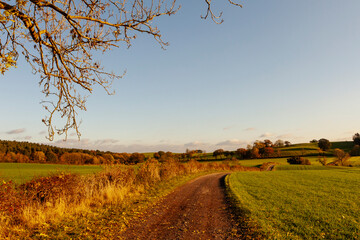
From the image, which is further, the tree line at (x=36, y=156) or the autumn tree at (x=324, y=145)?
the autumn tree at (x=324, y=145)

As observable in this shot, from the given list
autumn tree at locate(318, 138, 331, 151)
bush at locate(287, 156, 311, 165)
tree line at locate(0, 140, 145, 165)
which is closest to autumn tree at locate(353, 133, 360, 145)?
autumn tree at locate(318, 138, 331, 151)

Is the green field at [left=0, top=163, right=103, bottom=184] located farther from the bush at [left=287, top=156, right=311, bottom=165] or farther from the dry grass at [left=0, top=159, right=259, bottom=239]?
the bush at [left=287, top=156, right=311, bottom=165]

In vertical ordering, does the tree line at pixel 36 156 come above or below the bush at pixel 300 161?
above

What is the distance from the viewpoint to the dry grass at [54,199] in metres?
7.71

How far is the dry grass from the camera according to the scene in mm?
7711

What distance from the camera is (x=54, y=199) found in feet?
33.8

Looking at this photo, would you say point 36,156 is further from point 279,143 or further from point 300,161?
point 279,143

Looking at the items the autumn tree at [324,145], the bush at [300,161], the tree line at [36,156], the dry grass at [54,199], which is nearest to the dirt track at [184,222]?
the dry grass at [54,199]

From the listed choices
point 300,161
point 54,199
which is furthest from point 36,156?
point 300,161

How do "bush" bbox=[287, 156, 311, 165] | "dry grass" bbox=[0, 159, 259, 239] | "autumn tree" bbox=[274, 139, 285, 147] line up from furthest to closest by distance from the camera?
"autumn tree" bbox=[274, 139, 285, 147], "bush" bbox=[287, 156, 311, 165], "dry grass" bbox=[0, 159, 259, 239]

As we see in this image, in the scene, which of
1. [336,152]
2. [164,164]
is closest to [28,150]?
[164,164]

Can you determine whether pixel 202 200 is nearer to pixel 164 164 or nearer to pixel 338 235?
pixel 338 235

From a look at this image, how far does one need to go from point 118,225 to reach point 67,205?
3.96 meters

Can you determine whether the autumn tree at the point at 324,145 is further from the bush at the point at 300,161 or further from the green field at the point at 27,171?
the green field at the point at 27,171
